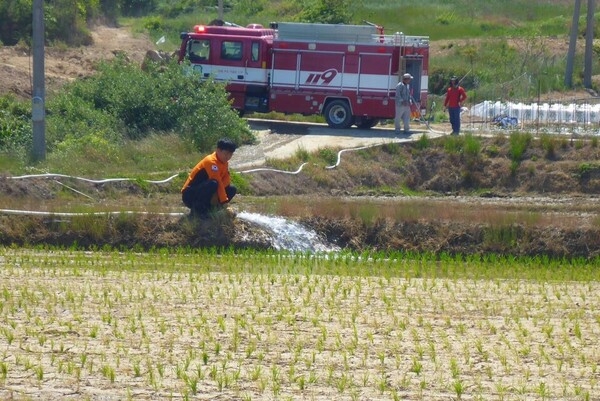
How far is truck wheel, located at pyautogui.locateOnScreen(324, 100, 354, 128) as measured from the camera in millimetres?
33000

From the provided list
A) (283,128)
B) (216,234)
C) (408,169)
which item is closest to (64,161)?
(216,234)

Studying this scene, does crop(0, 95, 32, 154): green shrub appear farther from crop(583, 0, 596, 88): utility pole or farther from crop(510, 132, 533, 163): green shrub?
crop(583, 0, 596, 88): utility pole

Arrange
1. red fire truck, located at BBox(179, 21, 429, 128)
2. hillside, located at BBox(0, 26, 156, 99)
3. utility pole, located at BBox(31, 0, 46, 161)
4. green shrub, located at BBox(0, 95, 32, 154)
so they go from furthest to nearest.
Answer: hillside, located at BBox(0, 26, 156, 99), red fire truck, located at BBox(179, 21, 429, 128), green shrub, located at BBox(0, 95, 32, 154), utility pole, located at BBox(31, 0, 46, 161)

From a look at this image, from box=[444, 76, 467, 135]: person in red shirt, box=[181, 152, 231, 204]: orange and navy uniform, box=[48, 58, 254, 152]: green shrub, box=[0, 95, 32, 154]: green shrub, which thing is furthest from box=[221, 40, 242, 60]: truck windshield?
box=[181, 152, 231, 204]: orange and navy uniform

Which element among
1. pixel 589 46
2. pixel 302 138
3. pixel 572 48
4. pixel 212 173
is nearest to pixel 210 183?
pixel 212 173

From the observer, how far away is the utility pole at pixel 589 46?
41.5 m

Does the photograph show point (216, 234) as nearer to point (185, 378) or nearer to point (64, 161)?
point (64, 161)

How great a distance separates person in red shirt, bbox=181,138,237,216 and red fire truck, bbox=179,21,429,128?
592 inches

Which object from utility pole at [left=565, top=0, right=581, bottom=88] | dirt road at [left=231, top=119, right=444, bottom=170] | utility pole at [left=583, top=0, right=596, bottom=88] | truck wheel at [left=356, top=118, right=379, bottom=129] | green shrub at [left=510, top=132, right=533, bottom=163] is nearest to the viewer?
dirt road at [left=231, top=119, right=444, bottom=170]

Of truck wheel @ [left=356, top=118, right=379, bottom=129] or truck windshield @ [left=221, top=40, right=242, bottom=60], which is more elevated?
truck windshield @ [left=221, top=40, right=242, bottom=60]

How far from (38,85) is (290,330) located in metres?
12.7

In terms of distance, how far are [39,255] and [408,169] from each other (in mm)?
13703

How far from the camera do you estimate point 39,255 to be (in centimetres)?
1662

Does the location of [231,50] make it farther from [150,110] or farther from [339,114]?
[150,110]
